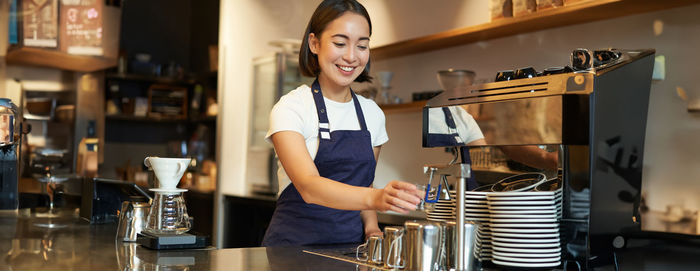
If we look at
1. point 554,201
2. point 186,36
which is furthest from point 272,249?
point 186,36

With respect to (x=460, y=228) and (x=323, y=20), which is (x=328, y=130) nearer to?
(x=323, y=20)

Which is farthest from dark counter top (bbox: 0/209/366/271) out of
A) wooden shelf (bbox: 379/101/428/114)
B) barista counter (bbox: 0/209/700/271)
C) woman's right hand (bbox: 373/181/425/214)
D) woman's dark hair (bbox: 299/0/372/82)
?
wooden shelf (bbox: 379/101/428/114)

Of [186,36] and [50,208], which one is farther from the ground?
[186,36]

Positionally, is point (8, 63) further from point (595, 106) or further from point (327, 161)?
point (595, 106)

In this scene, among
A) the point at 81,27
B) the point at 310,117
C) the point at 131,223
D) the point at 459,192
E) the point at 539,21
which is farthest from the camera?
the point at 81,27

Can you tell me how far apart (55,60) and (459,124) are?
4825 millimetres

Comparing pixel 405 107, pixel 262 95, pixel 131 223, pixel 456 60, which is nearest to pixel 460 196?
pixel 131 223

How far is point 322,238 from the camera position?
200 centimetres

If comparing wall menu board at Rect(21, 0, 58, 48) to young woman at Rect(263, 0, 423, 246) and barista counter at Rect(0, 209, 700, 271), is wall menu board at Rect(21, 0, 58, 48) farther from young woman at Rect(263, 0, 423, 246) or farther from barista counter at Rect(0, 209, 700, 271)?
young woman at Rect(263, 0, 423, 246)

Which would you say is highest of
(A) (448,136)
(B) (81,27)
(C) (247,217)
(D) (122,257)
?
(B) (81,27)

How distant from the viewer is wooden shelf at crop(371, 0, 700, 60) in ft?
8.46

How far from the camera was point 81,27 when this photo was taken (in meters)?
5.38

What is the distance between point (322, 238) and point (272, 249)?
1.02 ft

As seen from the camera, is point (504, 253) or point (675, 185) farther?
point (675, 185)
